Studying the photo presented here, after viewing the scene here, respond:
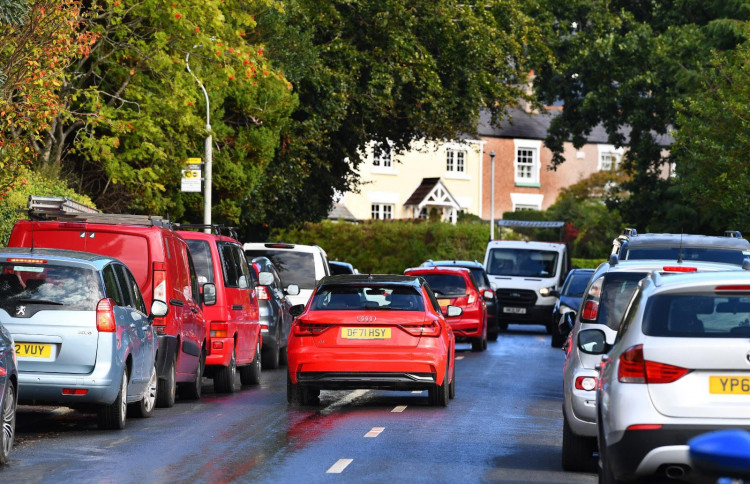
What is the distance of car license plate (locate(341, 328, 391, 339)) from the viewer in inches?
648

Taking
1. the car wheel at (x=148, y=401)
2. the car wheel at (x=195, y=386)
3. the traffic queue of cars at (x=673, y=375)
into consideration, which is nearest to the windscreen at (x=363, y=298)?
the car wheel at (x=195, y=386)

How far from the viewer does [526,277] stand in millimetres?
40094

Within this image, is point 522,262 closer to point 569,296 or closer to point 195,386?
point 569,296

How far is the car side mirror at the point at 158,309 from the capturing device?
50.3ft

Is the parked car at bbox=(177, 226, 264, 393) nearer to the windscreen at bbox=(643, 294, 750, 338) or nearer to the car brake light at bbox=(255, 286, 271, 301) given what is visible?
the car brake light at bbox=(255, 286, 271, 301)

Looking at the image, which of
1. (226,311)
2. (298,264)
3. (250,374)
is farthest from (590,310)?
(298,264)

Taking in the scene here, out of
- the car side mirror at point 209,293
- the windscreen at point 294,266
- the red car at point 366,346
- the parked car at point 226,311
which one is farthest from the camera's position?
the windscreen at point 294,266

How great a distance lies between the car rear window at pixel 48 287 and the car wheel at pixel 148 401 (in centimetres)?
205

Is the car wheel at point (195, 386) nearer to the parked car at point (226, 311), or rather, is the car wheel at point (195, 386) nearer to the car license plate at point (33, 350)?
the parked car at point (226, 311)

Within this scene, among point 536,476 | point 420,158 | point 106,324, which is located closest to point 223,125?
point 106,324

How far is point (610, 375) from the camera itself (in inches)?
341

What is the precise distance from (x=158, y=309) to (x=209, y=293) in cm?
275

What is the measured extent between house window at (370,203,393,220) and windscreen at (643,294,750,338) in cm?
7286

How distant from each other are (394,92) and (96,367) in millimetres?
26307
